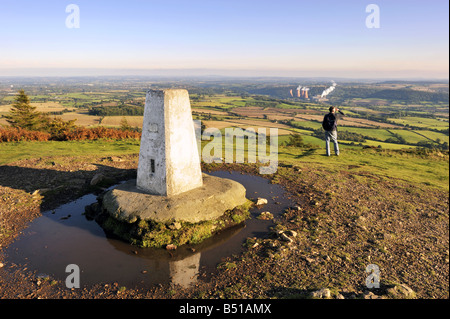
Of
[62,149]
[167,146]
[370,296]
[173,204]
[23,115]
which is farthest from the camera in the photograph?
[23,115]

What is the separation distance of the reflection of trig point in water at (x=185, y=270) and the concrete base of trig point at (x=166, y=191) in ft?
3.62

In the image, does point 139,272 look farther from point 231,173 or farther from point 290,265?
point 231,173

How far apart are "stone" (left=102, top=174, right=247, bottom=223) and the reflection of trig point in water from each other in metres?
1.68

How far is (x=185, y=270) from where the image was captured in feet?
26.5

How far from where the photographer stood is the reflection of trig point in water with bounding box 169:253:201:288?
24.7ft

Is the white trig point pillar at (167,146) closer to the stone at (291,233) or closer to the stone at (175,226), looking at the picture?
the stone at (175,226)

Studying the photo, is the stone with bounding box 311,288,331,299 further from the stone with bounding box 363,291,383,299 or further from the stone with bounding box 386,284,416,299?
the stone with bounding box 386,284,416,299

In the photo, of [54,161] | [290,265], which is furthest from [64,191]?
[290,265]

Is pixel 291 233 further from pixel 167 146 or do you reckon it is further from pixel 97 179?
pixel 97 179

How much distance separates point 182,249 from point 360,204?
8646mm

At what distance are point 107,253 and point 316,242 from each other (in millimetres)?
7573
